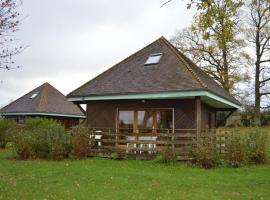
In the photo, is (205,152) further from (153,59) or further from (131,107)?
(153,59)

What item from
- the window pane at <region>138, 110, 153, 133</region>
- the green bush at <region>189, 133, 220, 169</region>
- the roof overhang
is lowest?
the green bush at <region>189, 133, 220, 169</region>

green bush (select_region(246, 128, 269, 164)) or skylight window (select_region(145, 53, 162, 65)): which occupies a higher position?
skylight window (select_region(145, 53, 162, 65))

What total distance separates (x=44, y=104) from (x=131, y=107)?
56.4 ft

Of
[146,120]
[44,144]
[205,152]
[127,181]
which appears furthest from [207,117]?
[127,181]

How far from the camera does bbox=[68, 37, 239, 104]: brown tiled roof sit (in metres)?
16.6

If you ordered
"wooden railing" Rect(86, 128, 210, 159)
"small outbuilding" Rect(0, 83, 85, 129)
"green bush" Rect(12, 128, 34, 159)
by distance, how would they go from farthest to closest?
"small outbuilding" Rect(0, 83, 85, 129) < "green bush" Rect(12, 128, 34, 159) < "wooden railing" Rect(86, 128, 210, 159)

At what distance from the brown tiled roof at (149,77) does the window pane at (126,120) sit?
1.43 meters

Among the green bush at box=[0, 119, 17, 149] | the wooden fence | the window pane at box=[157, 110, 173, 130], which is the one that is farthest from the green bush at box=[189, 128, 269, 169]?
the green bush at box=[0, 119, 17, 149]

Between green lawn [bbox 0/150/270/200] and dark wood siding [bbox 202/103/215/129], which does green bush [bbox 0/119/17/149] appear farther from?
dark wood siding [bbox 202/103/215/129]

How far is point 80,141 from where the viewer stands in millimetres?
15797

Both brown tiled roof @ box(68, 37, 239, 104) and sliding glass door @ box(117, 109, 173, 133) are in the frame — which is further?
sliding glass door @ box(117, 109, 173, 133)

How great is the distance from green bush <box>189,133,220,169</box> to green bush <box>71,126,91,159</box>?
4.88 m

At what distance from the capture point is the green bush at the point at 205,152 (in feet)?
43.5

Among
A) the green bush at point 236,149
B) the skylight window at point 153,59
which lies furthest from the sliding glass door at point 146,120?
the green bush at point 236,149
